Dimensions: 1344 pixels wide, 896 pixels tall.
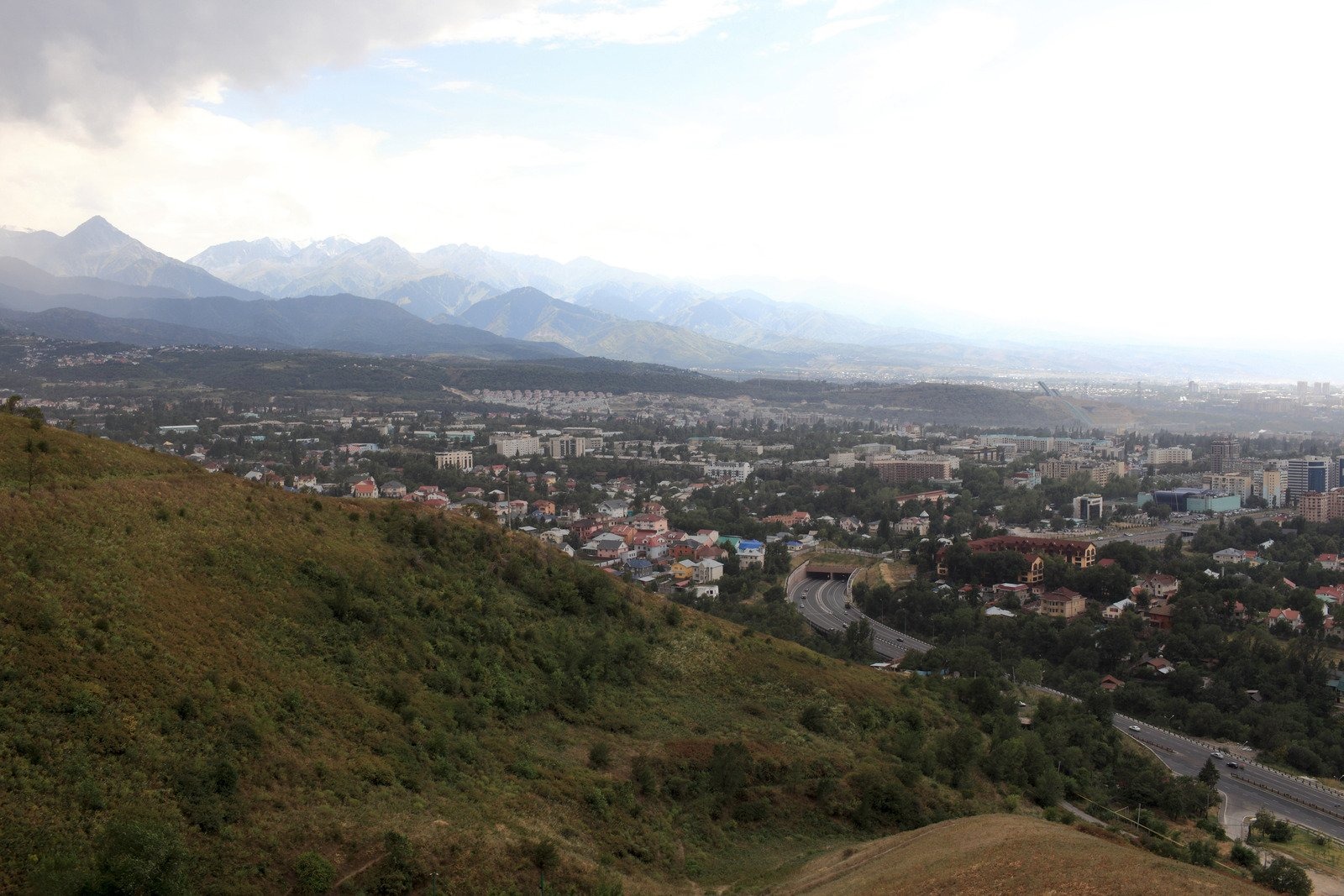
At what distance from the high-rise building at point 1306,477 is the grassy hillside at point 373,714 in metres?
56.0

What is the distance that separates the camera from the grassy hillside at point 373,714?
9.77 meters

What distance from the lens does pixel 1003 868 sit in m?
10.4

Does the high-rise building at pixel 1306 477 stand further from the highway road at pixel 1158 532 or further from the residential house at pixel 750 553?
the residential house at pixel 750 553

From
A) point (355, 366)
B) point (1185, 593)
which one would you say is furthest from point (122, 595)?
point (355, 366)

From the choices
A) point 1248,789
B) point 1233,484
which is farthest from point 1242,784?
point 1233,484

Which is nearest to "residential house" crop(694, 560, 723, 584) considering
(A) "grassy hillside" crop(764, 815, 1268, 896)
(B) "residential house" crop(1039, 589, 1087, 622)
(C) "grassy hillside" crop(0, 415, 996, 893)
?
(B) "residential house" crop(1039, 589, 1087, 622)

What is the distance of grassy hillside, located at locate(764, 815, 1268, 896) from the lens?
9.55m

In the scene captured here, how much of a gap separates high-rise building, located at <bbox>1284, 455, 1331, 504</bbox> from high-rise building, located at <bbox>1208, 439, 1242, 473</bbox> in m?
7.63

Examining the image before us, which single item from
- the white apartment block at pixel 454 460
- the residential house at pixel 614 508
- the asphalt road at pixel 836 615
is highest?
the white apartment block at pixel 454 460

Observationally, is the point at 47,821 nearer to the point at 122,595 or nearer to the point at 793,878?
the point at 122,595

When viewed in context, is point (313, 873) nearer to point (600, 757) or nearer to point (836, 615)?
point (600, 757)

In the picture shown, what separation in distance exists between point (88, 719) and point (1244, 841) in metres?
20.6

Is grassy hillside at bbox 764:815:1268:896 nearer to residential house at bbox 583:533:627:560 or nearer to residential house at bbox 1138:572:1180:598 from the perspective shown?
residential house at bbox 1138:572:1180:598

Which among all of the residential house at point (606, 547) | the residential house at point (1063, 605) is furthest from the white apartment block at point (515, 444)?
the residential house at point (1063, 605)
